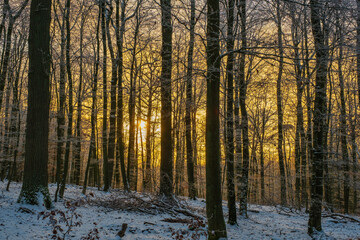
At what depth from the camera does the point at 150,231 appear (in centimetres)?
638

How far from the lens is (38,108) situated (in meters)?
7.26

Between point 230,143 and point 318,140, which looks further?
point 230,143

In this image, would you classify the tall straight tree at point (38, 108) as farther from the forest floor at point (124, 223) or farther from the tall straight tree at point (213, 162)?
the tall straight tree at point (213, 162)

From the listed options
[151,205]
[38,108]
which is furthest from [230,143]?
[38,108]

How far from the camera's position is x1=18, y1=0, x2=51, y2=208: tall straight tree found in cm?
696

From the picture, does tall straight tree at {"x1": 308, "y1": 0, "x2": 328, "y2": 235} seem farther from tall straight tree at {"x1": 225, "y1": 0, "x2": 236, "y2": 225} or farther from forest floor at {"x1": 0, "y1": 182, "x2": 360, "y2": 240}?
tall straight tree at {"x1": 225, "y1": 0, "x2": 236, "y2": 225}

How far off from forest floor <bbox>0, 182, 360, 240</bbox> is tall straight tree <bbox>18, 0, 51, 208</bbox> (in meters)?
0.66

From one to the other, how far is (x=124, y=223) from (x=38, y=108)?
14.9 feet

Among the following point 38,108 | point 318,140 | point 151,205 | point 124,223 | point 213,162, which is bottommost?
point 151,205

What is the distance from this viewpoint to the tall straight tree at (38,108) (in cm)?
696

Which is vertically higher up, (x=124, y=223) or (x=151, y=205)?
(x=124, y=223)

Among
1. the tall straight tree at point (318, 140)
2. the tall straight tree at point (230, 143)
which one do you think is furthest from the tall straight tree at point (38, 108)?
the tall straight tree at point (318, 140)

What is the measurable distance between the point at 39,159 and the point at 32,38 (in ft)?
13.0

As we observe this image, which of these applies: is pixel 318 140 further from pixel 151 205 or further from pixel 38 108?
pixel 38 108
